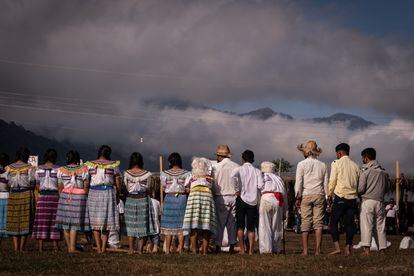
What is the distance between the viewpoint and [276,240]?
15.8m

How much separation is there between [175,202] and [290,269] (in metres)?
4.28

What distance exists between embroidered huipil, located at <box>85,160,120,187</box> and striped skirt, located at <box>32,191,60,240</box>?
1.40 meters

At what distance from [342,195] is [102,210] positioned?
16.5 feet

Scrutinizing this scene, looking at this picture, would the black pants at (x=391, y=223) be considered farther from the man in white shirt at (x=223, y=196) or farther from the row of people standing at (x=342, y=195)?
the man in white shirt at (x=223, y=196)

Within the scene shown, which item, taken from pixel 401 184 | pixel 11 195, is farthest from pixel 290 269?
pixel 401 184

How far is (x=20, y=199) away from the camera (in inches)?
615

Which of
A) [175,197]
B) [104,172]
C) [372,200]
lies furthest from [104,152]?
[372,200]

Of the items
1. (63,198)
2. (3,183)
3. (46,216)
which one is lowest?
(46,216)

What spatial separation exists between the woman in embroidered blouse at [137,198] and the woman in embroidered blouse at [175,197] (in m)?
0.42

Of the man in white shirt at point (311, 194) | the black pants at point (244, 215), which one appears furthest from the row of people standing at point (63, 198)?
the man in white shirt at point (311, 194)

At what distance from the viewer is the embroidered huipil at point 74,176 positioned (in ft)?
47.7

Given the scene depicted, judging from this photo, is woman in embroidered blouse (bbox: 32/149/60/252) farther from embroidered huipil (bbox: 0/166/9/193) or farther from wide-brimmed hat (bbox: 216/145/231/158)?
wide-brimmed hat (bbox: 216/145/231/158)

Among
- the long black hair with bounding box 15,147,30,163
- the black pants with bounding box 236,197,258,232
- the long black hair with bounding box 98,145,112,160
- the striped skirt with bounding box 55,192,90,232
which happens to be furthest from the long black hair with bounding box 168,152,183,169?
the long black hair with bounding box 15,147,30,163

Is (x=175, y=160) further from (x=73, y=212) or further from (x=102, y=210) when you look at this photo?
(x=73, y=212)
